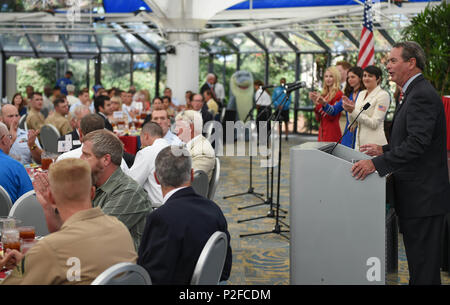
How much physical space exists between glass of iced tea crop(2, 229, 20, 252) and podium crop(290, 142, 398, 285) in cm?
160

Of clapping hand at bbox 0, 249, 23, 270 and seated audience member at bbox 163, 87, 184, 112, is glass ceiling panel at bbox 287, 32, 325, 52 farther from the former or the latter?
clapping hand at bbox 0, 249, 23, 270

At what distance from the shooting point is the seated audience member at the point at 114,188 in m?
3.44

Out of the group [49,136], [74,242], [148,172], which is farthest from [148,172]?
[49,136]

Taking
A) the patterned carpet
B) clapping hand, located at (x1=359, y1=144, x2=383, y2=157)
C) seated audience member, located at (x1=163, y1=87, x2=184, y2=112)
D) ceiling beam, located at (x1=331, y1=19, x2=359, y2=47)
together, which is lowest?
the patterned carpet

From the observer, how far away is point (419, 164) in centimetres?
370

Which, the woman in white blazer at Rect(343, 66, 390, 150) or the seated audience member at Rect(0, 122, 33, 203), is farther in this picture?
the woman in white blazer at Rect(343, 66, 390, 150)

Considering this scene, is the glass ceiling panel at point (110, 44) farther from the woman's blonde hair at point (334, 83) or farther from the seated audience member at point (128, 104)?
the woman's blonde hair at point (334, 83)

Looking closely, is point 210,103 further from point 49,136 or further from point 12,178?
point 12,178

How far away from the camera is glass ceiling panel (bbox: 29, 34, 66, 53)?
22625 mm

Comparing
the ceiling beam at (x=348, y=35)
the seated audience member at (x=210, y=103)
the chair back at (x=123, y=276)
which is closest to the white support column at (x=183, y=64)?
the seated audience member at (x=210, y=103)

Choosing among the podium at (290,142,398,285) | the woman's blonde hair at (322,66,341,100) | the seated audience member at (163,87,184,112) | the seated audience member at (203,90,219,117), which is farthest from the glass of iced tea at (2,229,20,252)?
the seated audience member at (163,87,184,112)
